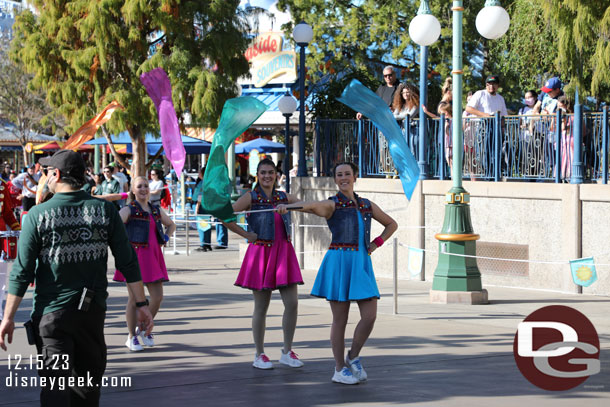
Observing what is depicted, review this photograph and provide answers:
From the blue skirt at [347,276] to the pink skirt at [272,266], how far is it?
538 millimetres

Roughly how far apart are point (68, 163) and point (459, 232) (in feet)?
25.0

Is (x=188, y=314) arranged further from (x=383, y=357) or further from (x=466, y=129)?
(x=466, y=129)

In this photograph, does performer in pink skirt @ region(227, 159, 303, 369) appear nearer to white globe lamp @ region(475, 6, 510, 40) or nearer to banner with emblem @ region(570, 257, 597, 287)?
banner with emblem @ region(570, 257, 597, 287)

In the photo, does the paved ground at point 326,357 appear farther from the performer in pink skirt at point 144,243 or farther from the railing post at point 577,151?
the railing post at point 577,151

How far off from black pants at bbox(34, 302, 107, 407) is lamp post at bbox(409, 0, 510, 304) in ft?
24.2

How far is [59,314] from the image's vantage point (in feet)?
17.4

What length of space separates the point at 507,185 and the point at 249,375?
23.4 feet

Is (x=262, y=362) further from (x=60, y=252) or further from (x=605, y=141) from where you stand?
(x=605, y=141)

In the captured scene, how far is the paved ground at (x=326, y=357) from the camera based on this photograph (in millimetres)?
6988

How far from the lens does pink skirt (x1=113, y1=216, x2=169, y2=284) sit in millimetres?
9086

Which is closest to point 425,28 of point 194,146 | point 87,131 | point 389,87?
point 389,87

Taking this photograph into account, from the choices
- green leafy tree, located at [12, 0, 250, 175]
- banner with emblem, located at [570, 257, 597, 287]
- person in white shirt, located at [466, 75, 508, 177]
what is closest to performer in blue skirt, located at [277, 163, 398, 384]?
banner with emblem, located at [570, 257, 597, 287]

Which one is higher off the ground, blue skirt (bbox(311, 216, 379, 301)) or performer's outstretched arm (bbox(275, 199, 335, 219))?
performer's outstretched arm (bbox(275, 199, 335, 219))

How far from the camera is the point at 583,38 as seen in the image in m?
12.9
